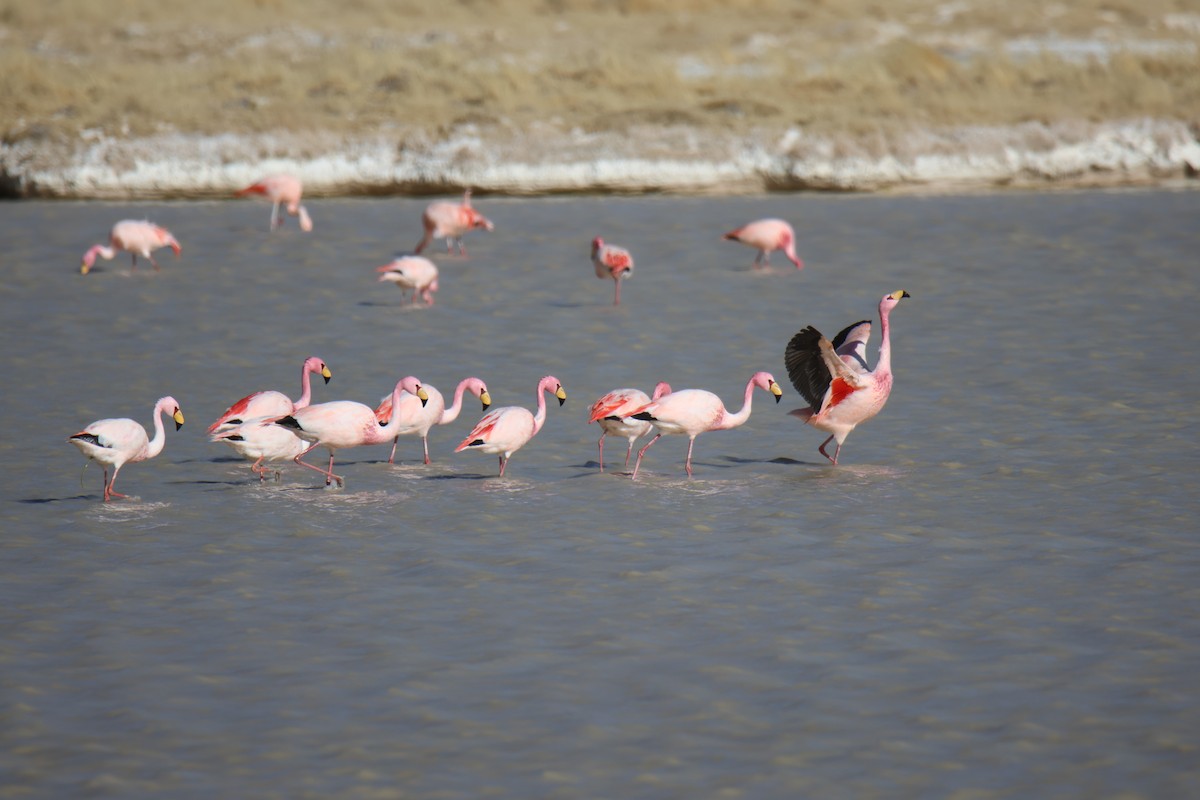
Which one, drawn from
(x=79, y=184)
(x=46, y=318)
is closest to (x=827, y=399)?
(x=46, y=318)

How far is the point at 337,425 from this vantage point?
924 cm

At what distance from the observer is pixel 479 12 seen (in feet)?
96.5

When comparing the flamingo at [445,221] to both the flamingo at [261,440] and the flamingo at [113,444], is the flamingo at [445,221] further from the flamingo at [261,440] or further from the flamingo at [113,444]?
the flamingo at [113,444]

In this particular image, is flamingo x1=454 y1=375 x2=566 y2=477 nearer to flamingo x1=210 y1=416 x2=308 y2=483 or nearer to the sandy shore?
flamingo x1=210 y1=416 x2=308 y2=483

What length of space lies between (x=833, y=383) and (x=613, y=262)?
5312 millimetres

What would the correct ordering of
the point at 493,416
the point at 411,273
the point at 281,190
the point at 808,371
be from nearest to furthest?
the point at 493,416
the point at 808,371
the point at 411,273
the point at 281,190

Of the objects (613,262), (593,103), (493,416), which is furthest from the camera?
(593,103)

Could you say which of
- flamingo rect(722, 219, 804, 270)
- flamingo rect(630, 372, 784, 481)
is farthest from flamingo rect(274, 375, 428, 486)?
flamingo rect(722, 219, 804, 270)

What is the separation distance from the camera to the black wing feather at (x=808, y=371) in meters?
9.87

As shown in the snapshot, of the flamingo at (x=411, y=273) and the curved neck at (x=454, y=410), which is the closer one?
the curved neck at (x=454, y=410)

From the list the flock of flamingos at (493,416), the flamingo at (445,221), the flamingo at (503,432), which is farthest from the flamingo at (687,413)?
the flamingo at (445,221)

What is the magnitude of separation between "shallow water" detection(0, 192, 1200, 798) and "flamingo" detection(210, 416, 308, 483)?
0.25 metres

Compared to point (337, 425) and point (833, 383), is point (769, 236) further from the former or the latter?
point (337, 425)

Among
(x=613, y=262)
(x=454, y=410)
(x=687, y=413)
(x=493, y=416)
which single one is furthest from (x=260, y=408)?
(x=613, y=262)
